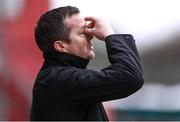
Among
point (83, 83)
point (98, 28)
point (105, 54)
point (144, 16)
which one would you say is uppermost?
point (98, 28)

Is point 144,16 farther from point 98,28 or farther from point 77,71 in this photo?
point 77,71

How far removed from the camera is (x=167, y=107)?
2.35 m

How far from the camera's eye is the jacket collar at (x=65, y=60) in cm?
129

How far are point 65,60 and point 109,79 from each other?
0.16m

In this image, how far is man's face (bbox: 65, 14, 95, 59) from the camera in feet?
4.30

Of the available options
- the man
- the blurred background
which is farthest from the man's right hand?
the blurred background

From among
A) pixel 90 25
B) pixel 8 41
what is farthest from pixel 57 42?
pixel 8 41

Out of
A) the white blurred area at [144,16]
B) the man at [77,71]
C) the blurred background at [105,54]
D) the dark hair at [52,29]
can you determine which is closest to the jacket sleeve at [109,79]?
the man at [77,71]

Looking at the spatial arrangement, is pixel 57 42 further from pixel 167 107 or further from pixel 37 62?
pixel 167 107

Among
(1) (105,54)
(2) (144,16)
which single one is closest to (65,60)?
(1) (105,54)

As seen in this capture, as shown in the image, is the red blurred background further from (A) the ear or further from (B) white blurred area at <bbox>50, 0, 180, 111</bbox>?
(A) the ear

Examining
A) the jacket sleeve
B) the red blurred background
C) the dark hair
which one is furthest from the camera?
the red blurred background

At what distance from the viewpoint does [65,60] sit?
1.29m

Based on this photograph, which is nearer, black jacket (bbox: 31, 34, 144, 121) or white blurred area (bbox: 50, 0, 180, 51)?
black jacket (bbox: 31, 34, 144, 121)
